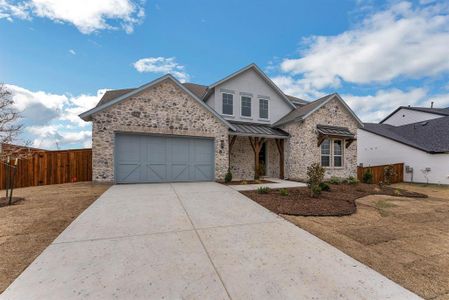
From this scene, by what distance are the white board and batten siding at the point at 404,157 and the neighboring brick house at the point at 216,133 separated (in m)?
6.39

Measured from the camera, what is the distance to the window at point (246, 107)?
594 inches

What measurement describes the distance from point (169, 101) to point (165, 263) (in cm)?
946

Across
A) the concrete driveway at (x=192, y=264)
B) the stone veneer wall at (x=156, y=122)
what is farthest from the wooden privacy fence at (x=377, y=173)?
the concrete driveway at (x=192, y=264)

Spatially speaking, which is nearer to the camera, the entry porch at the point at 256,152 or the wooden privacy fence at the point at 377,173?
the entry porch at the point at 256,152

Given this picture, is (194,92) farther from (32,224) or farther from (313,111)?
(32,224)

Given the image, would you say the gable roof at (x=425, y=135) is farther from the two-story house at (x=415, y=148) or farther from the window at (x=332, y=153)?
the window at (x=332, y=153)

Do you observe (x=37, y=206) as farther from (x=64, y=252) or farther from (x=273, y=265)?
(x=273, y=265)

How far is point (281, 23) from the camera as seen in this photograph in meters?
12.9

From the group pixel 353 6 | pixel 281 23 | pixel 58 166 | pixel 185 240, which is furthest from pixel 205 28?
pixel 185 240

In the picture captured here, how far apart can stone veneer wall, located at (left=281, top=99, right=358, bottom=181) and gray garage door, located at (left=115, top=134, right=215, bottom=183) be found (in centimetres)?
592

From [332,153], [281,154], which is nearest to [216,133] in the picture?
[281,154]

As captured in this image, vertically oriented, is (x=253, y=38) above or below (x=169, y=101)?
above

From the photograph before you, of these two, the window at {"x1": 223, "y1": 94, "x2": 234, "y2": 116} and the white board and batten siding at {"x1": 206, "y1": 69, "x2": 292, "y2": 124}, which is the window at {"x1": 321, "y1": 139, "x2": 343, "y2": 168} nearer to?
the white board and batten siding at {"x1": 206, "y1": 69, "x2": 292, "y2": 124}

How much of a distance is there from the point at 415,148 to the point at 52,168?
26.1 metres
